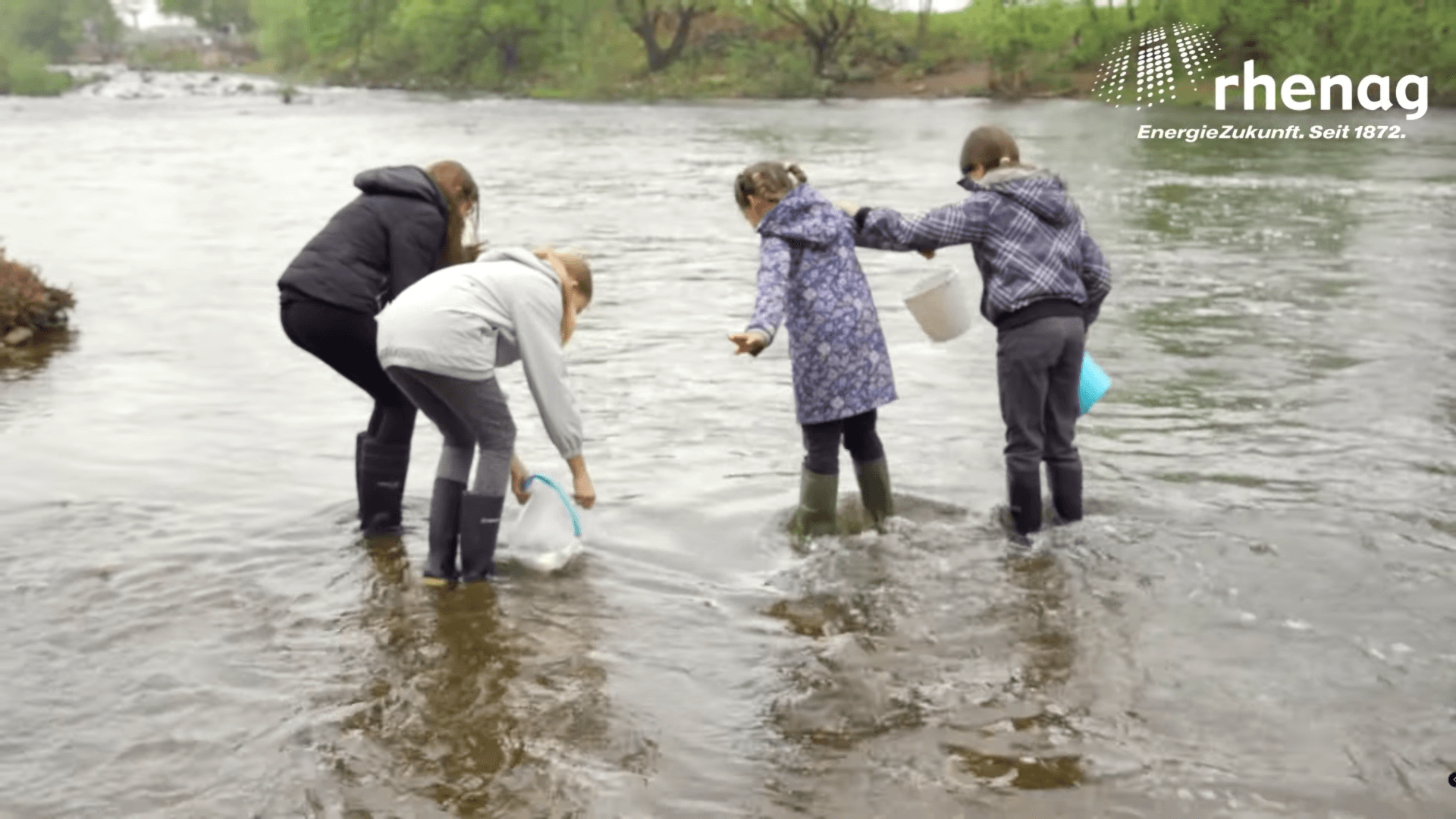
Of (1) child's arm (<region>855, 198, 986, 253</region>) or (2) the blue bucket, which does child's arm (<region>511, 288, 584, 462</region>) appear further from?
Result: (2) the blue bucket

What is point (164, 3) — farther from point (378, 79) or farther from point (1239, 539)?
point (1239, 539)

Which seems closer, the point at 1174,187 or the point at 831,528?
the point at 831,528

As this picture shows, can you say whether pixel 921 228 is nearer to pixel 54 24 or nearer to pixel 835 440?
pixel 835 440

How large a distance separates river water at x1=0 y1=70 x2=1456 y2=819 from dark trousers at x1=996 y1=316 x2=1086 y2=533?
23 cm

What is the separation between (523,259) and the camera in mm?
5406

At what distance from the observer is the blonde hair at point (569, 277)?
18.0 feet

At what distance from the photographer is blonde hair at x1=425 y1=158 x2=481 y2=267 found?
5699mm

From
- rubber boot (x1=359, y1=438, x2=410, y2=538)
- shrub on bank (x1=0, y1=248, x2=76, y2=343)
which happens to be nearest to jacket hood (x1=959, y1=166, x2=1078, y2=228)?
rubber boot (x1=359, y1=438, x2=410, y2=538)

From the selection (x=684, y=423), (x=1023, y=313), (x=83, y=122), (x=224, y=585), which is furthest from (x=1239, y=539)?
(x=83, y=122)

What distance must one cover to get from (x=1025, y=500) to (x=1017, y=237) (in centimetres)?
107

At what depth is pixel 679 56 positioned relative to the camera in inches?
3036

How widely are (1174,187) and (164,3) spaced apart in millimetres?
150751

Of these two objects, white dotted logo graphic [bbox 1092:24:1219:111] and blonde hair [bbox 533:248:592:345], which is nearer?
blonde hair [bbox 533:248:592:345]

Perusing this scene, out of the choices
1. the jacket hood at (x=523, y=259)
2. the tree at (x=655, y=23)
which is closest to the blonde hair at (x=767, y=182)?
the jacket hood at (x=523, y=259)
